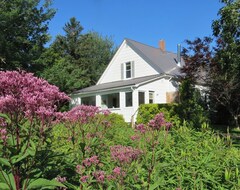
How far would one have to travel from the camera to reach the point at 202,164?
12.2 feet

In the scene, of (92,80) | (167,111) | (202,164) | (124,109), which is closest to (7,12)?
(124,109)

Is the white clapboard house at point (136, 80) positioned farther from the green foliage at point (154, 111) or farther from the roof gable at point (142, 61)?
the green foliage at point (154, 111)

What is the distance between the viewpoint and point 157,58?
25.1 meters

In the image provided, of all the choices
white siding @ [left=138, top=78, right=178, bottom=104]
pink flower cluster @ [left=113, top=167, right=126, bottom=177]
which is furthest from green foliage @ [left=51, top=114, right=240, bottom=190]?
white siding @ [left=138, top=78, right=178, bottom=104]

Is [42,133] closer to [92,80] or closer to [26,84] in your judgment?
[26,84]

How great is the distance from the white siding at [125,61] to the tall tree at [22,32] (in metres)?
6.81

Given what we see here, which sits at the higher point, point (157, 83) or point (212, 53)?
point (212, 53)

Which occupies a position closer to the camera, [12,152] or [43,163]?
[12,152]

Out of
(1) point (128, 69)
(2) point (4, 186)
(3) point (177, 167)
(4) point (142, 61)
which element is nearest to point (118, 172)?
(2) point (4, 186)

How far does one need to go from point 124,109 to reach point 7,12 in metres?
12.2

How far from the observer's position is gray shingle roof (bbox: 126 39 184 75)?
23.3 m

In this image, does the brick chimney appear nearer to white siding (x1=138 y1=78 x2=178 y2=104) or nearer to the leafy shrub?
white siding (x1=138 y1=78 x2=178 y2=104)

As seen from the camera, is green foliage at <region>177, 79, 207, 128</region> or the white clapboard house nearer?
green foliage at <region>177, 79, 207, 128</region>

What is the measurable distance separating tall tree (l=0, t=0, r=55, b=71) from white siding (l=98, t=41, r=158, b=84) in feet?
22.3
